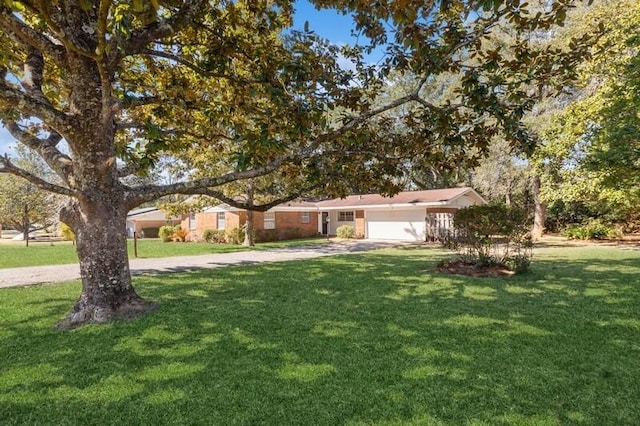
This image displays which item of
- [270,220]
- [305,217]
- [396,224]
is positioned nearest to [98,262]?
[396,224]

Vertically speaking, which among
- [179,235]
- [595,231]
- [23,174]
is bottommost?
[595,231]

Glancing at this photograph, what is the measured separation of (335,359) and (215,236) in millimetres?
24045

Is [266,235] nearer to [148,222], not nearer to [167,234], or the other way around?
[167,234]

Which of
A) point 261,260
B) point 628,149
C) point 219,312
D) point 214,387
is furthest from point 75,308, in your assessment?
point 628,149

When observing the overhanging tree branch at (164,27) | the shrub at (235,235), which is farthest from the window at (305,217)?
the overhanging tree branch at (164,27)

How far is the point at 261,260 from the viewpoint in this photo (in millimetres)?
15242

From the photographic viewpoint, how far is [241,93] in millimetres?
7848

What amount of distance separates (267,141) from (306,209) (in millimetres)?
26126

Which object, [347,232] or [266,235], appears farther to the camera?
[347,232]

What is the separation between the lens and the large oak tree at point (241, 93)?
5535 mm

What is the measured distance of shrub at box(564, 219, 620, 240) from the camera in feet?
78.1

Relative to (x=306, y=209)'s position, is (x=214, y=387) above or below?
below

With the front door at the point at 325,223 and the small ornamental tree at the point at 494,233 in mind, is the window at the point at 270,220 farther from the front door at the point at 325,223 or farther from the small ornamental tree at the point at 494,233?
the small ornamental tree at the point at 494,233

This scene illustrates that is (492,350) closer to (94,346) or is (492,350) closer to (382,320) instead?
(382,320)
